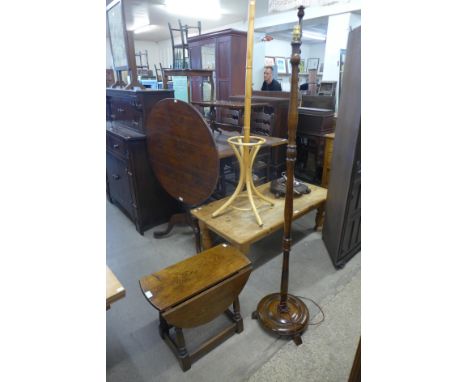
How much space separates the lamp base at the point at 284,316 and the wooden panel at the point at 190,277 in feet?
1.26

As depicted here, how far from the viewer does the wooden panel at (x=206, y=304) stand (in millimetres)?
1184

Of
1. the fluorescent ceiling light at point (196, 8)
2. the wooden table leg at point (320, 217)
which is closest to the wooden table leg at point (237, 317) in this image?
the wooden table leg at point (320, 217)

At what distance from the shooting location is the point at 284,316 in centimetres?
154

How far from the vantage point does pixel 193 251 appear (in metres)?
2.28

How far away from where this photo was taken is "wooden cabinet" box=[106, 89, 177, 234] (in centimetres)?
221

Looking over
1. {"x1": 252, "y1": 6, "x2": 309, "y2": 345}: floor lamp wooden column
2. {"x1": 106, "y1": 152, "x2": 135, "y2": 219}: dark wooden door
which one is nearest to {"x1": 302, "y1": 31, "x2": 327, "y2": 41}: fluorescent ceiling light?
{"x1": 106, "y1": 152, "x2": 135, "y2": 219}: dark wooden door

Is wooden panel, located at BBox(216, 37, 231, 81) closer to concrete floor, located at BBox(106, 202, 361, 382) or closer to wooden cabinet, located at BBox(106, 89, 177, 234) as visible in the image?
wooden cabinet, located at BBox(106, 89, 177, 234)

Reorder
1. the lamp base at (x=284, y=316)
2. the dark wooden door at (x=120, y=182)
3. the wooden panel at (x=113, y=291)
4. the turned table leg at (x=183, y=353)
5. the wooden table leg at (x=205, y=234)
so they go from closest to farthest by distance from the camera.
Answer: the wooden panel at (x=113, y=291) < the turned table leg at (x=183, y=353) < the lamp base at (x=284, y=316) < the wooden table leg at (x=205, y=234) < the dark wooden door at (x=120, y=182)

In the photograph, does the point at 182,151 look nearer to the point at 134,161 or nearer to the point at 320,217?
the point at 134,161

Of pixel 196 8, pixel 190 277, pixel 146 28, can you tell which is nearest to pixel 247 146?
pixel 190 277

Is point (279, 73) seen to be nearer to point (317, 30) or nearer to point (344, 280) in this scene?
point (317, 30)

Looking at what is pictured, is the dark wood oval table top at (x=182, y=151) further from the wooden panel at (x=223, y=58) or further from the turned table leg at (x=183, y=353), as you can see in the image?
the wooden panel at (x=223, y=58)

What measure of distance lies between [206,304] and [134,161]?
1429 millimetres
